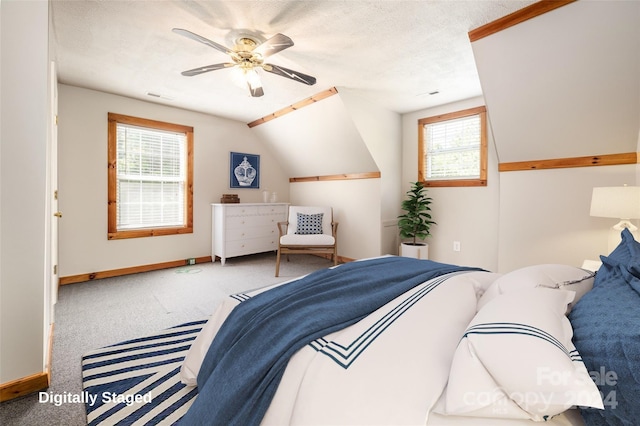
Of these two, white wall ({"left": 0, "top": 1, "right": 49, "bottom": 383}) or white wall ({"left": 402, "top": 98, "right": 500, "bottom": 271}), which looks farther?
white wall ({"left": 402, "top": 98, "right": 500, "bottom": 271})

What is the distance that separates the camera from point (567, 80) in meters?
2.52

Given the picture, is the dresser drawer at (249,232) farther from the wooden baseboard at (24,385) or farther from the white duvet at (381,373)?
the white duvet at (381,373)

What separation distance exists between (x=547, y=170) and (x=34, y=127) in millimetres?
4333

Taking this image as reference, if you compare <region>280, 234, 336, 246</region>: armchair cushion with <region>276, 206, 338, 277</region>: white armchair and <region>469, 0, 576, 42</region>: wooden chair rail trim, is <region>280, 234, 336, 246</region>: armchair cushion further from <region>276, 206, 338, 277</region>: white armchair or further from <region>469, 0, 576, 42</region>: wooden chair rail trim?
<region>469, 0, 576, 42</region>: wooden chair rail trim

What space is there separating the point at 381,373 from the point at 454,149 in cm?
390

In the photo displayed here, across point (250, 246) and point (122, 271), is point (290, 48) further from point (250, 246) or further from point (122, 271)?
point (122, 271)

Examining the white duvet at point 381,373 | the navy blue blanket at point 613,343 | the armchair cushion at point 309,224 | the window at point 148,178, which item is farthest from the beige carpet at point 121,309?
the navy blue blanket at point 613,343

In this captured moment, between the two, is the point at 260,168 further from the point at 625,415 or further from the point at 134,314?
the point at 625,415

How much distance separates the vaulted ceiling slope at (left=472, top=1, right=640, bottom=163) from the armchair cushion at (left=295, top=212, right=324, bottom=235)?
2.64 metres

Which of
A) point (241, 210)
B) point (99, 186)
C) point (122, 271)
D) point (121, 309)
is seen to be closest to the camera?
point (121, 309)

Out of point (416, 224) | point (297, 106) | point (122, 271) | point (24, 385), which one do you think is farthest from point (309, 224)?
point (24, 385)

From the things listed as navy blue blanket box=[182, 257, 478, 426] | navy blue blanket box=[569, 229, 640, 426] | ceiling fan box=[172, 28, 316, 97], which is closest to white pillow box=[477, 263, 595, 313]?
navy blue blanket box=[569, 229, 640, 426]

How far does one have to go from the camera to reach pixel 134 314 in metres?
2.68

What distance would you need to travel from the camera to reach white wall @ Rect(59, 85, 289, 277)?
3.56 meters
